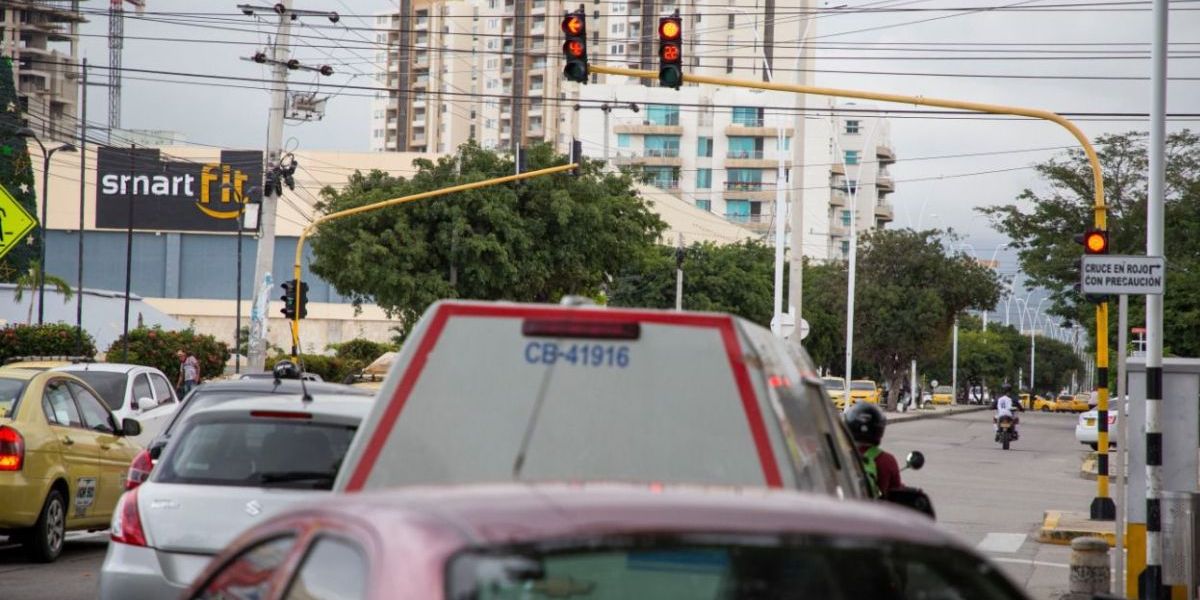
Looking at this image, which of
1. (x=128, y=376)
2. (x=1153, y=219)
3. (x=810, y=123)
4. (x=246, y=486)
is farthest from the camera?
(x=810, y=123)

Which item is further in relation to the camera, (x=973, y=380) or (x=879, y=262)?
(x=973, y=380)

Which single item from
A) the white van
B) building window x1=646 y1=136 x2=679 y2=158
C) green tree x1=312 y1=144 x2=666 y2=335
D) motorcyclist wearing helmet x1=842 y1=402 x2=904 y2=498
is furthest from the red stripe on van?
building window x1=646 y1=136 x2=679 y2=158

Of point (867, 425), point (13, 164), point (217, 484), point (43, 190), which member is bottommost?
point (217, 484)

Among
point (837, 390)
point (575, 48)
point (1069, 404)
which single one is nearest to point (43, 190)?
point (837, 390)

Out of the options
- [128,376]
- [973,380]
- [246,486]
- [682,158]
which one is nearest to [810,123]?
[682,158]

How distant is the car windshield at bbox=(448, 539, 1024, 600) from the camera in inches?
126

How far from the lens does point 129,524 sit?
9.01 meters

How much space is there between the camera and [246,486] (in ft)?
29.2

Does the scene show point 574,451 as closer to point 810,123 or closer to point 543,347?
point 543,347

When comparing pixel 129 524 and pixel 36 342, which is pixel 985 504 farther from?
pixel 36 342

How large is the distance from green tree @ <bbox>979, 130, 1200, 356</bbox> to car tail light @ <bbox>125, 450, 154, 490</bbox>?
48.9m

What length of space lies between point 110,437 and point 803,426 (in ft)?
35.5

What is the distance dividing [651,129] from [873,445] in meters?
118

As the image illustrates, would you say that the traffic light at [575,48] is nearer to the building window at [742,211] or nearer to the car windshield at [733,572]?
the car windshield at [733,572]
